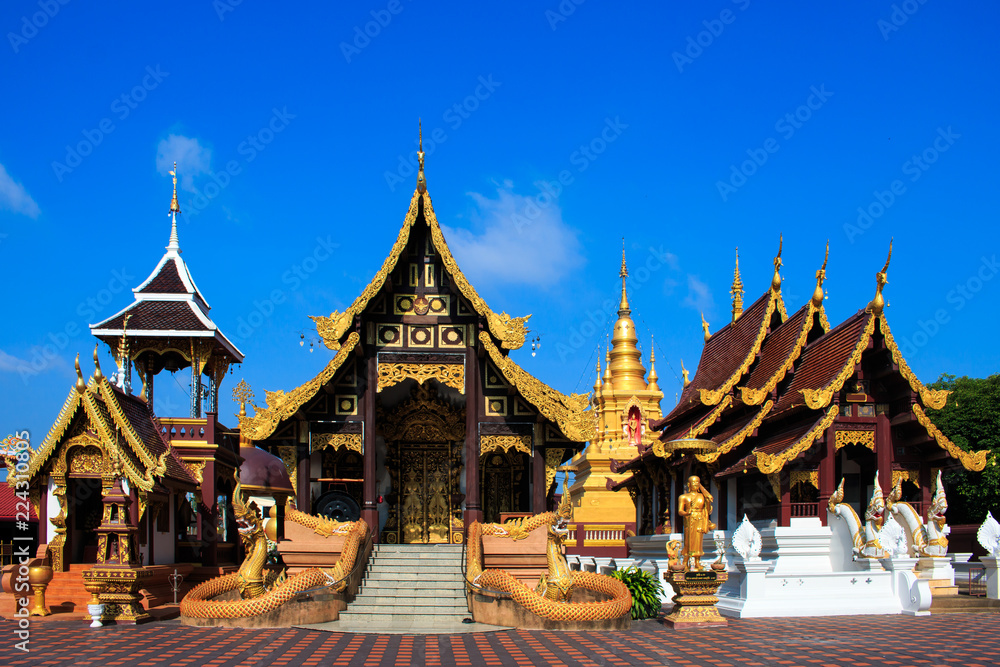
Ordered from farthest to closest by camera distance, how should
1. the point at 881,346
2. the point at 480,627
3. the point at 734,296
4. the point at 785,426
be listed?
the point at 734,296 < the point at 785,426 < the point at 881,346 < the point at 480,627

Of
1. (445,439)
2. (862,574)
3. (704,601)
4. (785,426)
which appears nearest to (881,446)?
(785,426)

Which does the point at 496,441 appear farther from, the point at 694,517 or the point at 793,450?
the point at 793,450

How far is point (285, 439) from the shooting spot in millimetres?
18188

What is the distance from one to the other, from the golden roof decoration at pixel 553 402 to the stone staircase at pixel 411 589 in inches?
128

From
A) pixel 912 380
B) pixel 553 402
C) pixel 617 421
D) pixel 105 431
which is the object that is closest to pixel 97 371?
pixel 105 431

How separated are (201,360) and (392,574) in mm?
7304

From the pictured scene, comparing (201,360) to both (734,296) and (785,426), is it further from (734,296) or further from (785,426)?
(734,296)

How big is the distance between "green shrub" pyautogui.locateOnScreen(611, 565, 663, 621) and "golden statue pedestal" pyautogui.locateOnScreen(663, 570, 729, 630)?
1220mm

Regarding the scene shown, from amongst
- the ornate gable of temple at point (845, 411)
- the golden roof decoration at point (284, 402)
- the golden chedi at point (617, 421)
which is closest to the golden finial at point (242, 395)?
the golden roof decoration at point (284, 402)

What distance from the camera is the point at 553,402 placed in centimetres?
1777

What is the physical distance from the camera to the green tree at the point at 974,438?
33.4m

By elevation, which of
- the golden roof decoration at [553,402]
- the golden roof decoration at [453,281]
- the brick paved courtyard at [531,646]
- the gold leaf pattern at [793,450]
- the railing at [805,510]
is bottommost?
the brick paved courtyard at [531,646]

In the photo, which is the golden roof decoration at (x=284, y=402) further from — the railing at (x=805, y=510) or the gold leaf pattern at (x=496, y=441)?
the railing at (x=805, y=510)

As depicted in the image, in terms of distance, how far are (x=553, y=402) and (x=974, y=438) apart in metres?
26.2
